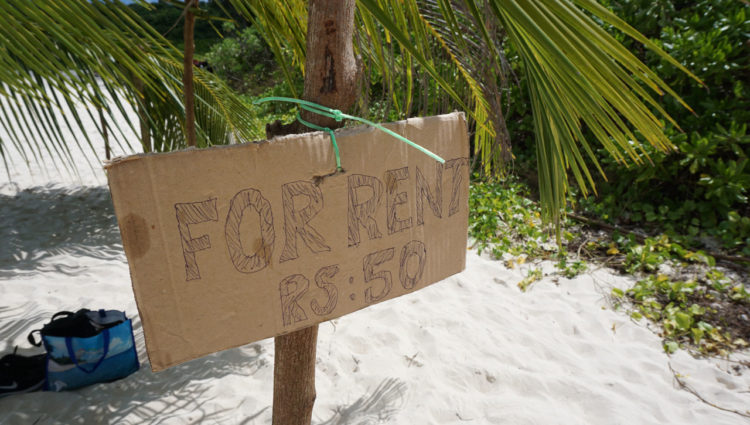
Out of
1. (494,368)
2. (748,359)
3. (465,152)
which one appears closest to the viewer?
(465,152)

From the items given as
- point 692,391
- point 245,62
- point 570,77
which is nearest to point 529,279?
point 692,391

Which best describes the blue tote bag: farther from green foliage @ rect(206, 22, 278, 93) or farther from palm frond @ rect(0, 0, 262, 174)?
green foliage @ rect(206, 22, 278, 93)

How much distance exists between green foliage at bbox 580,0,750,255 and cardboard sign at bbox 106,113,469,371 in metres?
2.39

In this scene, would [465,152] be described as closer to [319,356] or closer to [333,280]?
[333,280]

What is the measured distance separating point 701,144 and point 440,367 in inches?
96.0

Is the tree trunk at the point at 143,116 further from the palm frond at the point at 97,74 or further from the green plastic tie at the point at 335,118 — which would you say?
the green plastic tie at the point at 335,118

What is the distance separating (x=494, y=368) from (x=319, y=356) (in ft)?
2.40

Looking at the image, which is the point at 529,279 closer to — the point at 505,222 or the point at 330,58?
the point at 505,222

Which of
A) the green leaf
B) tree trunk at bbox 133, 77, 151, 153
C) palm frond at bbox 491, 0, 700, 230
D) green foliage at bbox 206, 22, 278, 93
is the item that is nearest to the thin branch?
the green leaf

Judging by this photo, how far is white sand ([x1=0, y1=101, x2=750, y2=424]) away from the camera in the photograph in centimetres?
155

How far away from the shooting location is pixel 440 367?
1.78 meters

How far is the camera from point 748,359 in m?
1.94

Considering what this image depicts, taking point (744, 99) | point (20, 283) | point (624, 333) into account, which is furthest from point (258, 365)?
point (744, 99)

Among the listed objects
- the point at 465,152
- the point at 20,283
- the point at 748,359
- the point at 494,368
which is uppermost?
the point at 465,152
